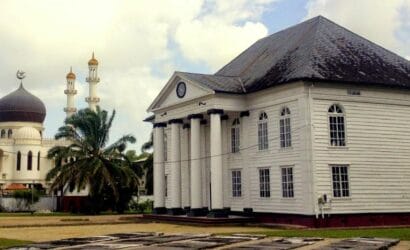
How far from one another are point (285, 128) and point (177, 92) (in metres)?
9.29

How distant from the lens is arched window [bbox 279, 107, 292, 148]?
33.8m

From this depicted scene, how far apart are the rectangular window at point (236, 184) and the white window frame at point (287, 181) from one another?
4459 mm

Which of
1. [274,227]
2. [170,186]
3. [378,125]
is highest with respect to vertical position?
[378,125]

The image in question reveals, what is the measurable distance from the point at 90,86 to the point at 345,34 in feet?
173

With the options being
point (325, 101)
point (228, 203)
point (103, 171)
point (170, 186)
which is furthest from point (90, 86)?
point (325, 101)

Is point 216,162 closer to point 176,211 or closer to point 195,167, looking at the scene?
point 195,167

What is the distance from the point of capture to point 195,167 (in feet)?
126

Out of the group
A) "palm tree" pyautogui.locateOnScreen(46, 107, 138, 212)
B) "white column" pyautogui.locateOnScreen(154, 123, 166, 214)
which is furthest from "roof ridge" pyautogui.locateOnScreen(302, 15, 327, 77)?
"palm tree" pyautogui.locateOnScreen(46, 107, 138, 212)

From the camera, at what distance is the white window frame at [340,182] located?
106 feet

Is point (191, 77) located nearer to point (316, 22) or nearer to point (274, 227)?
point (316, 22)

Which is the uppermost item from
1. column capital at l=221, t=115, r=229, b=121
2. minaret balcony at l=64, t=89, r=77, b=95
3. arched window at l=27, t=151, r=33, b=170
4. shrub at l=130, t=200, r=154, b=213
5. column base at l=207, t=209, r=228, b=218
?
minaret balcony at l=64, t=89, r=77, b=95

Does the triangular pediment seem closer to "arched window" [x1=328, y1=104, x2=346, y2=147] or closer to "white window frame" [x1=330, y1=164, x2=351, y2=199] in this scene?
"arched window" [x1=328, y1=104, x2=346, y2=147]

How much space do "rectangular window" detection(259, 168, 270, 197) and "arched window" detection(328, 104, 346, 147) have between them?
4.60 meters

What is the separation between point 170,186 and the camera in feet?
145
